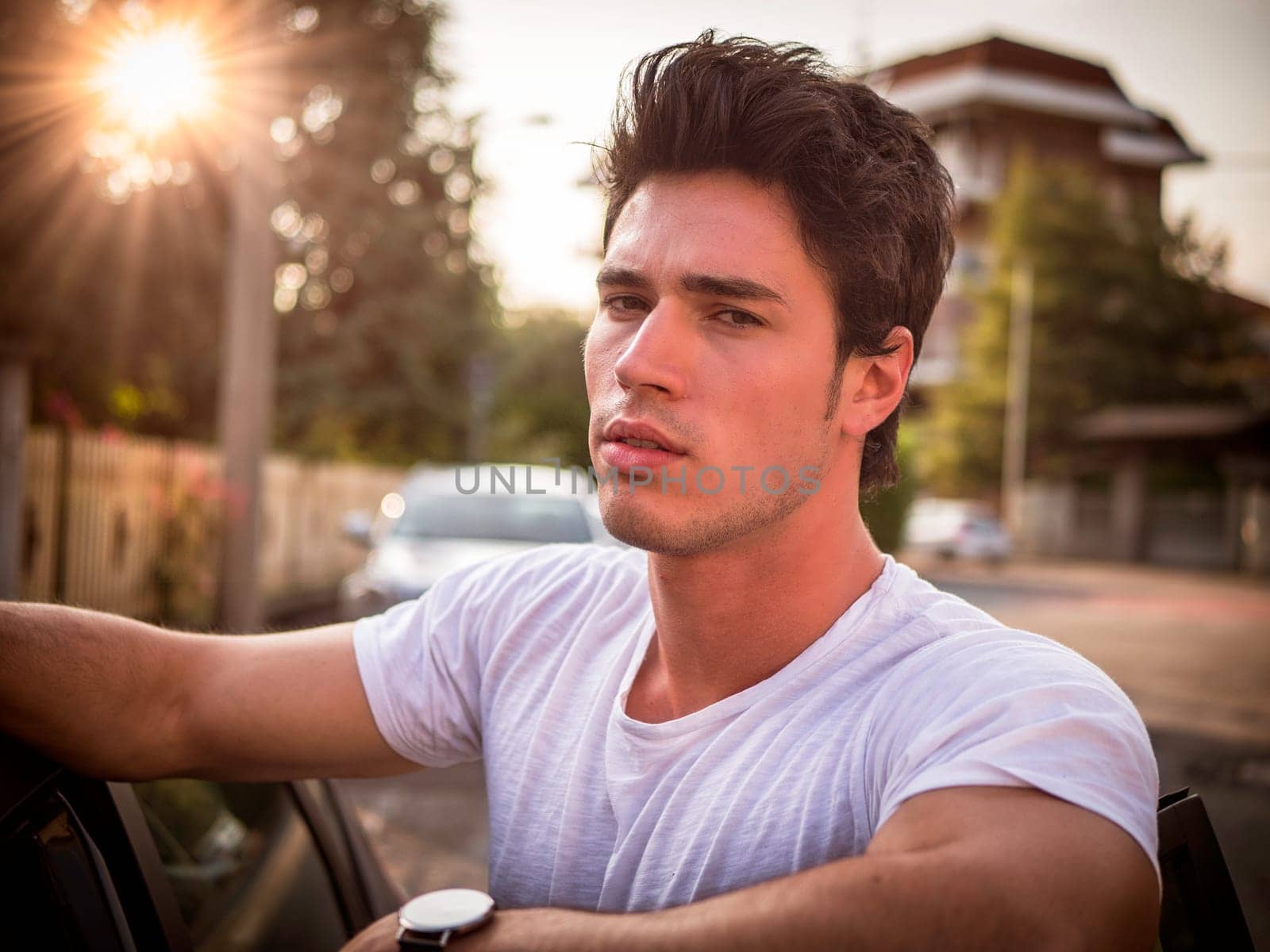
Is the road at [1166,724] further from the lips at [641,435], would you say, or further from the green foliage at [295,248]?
the green foliage at [295,248]

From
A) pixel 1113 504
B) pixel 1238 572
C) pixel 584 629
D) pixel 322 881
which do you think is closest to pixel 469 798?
pixel 322 881

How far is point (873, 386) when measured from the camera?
2.01 meters

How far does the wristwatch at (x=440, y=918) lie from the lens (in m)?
1.31

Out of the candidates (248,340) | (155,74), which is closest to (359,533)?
(248,340)

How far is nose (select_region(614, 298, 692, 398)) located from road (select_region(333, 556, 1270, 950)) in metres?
2.98

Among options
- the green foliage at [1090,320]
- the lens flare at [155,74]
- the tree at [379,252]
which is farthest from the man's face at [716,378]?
the green foliage at [1090,320]

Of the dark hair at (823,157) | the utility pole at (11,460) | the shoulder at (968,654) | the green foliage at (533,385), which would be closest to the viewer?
the shoulder at (968,654)

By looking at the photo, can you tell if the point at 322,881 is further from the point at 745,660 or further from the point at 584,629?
the point at 745,660

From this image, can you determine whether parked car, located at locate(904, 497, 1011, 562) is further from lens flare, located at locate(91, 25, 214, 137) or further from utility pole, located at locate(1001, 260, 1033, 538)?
lens flare, located at locate(91, 25, 214, 137)

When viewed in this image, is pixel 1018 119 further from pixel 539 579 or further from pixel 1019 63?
pixel 539 579

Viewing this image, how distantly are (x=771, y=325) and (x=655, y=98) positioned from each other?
55cm

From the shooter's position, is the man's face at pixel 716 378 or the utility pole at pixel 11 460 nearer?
the man's face at pixel 716 378

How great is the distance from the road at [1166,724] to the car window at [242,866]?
2.16 meters

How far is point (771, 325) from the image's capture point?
180 centimetres
